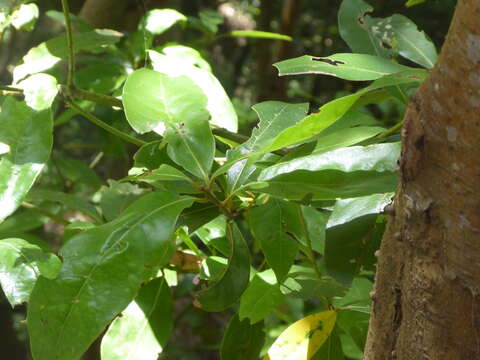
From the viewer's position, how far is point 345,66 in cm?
75

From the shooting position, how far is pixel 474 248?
0.51 meters

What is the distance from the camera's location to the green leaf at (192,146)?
756mm

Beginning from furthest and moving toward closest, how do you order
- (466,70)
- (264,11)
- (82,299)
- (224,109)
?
(264,11)
(224,109)
(82,299)
(466,70)

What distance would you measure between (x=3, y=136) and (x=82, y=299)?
0.83ft

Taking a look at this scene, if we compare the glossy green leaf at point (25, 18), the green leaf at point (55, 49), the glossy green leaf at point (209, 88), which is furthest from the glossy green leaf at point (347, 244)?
the glossy green leaf at point (25, 18)

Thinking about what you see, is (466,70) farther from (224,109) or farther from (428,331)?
(224,109)

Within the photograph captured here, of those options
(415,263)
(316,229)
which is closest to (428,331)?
(415,263)

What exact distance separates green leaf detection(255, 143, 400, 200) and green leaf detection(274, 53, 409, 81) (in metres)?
0.09

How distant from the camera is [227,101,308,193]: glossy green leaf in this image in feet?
2.50

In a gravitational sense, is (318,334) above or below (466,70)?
below

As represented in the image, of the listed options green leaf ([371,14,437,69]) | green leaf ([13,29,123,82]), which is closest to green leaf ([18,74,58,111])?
green leaf ([13,29,123,82])

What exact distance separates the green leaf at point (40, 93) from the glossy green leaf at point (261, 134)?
233mm

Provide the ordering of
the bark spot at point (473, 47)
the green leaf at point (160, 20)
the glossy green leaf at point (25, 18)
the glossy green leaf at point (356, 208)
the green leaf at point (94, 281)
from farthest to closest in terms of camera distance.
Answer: the green leaf at point (160, 20) < the glossy green leaf at point (25, 18) < the glossy green leaf at point (356, 208) < the green leaf at point (94, 281) < the bark spot at point (473, 47)

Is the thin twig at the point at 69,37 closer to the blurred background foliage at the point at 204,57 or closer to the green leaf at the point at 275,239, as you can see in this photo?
the blurred background foliage at the point at 204,57
